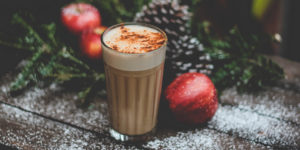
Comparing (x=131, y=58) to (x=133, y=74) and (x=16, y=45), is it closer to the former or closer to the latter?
(x=133, y=74)

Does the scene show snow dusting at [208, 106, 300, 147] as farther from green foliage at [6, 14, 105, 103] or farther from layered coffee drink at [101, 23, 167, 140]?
green foliage at [6, 14, 105, 103]

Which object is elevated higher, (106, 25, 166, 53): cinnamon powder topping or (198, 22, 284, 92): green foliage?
(106, 25, 166, 53): cinnamon powder topping

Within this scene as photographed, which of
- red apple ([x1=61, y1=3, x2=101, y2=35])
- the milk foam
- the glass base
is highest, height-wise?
the milk foam

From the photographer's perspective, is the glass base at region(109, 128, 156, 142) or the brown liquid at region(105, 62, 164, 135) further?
the glass base at region(109, 128, 156, 142)

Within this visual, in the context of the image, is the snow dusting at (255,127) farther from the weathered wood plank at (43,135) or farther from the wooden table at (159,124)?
the weathered wood plank at (43,135)

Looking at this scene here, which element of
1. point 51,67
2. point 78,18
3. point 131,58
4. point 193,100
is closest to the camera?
point 131,58

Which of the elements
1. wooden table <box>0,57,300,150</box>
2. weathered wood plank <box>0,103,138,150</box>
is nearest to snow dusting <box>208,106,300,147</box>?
wooden table <box>0,57,300,150</box>

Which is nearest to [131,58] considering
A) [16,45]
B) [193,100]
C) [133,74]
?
[133,74]

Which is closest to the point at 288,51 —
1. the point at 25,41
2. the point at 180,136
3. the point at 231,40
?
the point at 231,40
